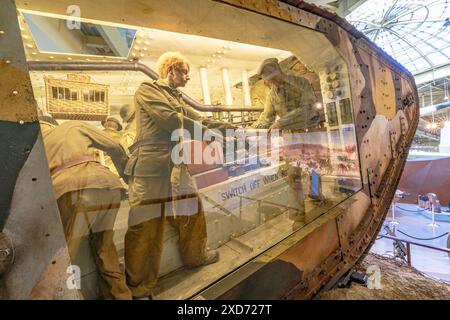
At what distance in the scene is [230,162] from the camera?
115 inches

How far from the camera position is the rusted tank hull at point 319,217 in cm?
99

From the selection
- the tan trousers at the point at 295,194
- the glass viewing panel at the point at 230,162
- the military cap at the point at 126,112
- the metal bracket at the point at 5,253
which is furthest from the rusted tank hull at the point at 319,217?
the military cap at the point at 126,112

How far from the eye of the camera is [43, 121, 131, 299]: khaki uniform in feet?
4.86

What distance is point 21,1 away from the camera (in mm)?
1592

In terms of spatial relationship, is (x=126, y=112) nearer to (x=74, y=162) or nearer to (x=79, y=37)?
(x=79, y=37)

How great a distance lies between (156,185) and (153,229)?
40cm

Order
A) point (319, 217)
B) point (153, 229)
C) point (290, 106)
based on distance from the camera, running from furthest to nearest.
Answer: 1. point (290, 106)
2. point (319, 217)
3. point (153, 229)

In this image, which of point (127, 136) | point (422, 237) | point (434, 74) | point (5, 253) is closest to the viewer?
point (5, 253)

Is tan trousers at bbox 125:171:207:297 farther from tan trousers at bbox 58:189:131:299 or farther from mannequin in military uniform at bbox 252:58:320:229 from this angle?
mannequin in military uniform at bbox 252:58:320:229

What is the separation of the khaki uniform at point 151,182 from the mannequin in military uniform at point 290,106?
180cm

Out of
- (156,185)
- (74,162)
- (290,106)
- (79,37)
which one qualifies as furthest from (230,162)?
(79,37)

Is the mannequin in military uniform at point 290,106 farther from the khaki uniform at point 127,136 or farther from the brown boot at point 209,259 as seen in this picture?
the khaki uniform at point 127,136

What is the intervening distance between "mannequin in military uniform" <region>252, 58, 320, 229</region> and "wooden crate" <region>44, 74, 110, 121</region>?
226cm
